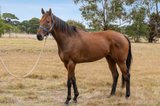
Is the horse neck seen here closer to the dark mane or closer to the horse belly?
the dark mane

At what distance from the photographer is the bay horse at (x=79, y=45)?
7691 mm

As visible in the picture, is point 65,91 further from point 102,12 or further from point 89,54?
point 102,12

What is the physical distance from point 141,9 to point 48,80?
26969mm

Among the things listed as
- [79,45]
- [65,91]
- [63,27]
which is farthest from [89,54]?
[65,91]

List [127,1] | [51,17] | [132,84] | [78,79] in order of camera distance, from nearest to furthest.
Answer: [51,17], [132,84], [78,79], [127,1]

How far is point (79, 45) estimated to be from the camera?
7922 millimetres

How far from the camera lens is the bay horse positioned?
7691 millimetres

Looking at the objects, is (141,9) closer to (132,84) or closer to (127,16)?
(127,16)

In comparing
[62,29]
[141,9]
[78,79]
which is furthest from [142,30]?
[62,29]

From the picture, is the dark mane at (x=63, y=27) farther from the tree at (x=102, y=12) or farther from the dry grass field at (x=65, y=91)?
the tree at (x=102, y=12)

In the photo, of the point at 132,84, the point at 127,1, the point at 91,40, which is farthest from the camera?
the point at 127,1

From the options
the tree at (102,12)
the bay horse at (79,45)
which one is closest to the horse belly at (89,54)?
the bay horse at (79,45)

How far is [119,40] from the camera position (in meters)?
8.55

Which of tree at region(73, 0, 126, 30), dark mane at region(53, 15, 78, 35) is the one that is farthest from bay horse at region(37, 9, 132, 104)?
tree at region(73, 0, 126, 30)
